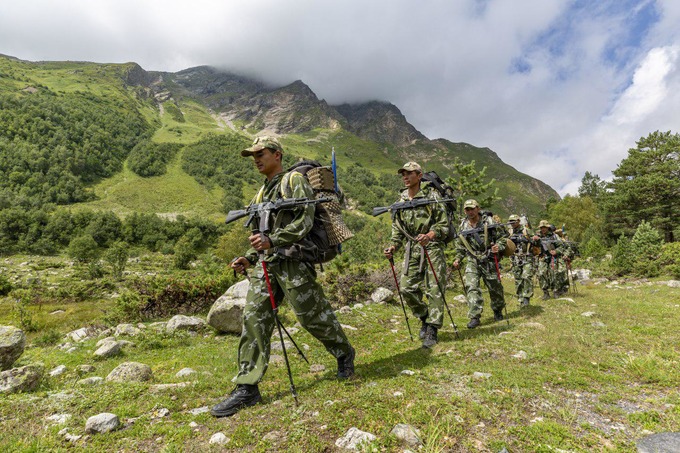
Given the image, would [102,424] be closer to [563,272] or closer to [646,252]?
[563,272]

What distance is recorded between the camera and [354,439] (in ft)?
9.71

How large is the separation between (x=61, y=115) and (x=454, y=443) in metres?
196

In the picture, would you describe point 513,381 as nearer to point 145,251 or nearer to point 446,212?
point 446,212

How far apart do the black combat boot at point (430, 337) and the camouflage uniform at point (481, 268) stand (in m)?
2.56

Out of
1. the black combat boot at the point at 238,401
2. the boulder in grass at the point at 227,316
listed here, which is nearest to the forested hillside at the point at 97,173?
the boulder in grass at the point at 227,316

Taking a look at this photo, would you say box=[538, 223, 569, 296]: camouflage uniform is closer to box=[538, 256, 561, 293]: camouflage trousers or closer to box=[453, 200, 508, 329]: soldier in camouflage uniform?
box=[538, 256, 561, 293]: camouflage trousers

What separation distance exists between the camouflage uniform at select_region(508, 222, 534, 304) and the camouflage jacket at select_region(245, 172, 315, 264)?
427 inches

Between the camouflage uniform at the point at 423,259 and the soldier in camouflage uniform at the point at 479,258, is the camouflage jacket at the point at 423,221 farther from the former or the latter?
the soldier in camouflage uniform at the point at 479,258

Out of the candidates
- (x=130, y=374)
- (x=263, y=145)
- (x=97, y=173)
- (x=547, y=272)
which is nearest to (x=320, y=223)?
(x=263, y=145)

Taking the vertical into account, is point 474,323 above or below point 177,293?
below

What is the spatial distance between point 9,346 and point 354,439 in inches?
241

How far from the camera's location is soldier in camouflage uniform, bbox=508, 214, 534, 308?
1205cm

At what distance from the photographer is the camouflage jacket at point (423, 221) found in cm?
682

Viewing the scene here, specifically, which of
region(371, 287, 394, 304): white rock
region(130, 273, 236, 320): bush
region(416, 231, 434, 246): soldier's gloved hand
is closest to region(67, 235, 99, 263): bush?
region(130, 273, 236, 320): bush
